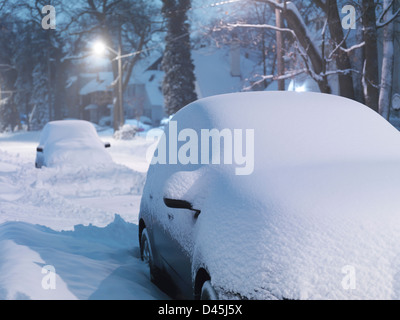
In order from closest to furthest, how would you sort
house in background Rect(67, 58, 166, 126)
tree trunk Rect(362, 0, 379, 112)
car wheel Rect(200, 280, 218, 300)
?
car wheel Rect(200, 280, 218, 300) < tree trunk Rect(362, 0, 379, 112) < house in background Rect(67, 58, 166, 126)

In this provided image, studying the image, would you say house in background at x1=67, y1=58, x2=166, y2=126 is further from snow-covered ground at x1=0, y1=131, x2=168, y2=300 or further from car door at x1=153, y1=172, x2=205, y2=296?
car door at x1=153, y1=172, x2=205, y2=296

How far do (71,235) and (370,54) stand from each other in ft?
32.2

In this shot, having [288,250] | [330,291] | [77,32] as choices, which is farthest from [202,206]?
[77,32]

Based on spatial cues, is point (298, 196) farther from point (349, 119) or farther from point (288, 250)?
point (349, 119)

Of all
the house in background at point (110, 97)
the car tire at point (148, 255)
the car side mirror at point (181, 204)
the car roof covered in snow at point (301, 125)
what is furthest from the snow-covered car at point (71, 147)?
the house in background at point (110, 97)

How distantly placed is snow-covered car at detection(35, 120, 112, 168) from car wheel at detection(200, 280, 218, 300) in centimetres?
1087

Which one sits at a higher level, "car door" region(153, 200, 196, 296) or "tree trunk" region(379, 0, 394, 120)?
"tree trunk" region(379, 0, 394, 120)

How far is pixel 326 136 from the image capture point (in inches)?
147

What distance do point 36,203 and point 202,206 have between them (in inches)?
271

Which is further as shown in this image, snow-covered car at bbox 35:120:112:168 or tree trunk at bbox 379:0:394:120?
snow-covered car at bbox 35:120:112:168

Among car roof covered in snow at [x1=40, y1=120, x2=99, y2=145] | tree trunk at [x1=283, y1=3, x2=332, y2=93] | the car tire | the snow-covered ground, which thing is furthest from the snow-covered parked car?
car roof covered in snow at [x1=40, y1=120, x2=99, y2=145]

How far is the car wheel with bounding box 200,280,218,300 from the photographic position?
3013 millimetres

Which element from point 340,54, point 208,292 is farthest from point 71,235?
point 340,54

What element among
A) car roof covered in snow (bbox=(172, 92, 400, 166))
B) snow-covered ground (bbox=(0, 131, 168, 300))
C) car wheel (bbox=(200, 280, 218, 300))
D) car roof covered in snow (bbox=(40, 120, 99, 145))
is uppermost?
car roof covered in snow (bbox=(172, 92, 400, 166))
